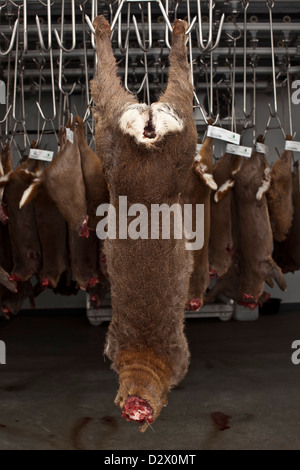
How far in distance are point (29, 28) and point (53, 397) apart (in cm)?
300

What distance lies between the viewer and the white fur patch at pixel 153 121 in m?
1.71

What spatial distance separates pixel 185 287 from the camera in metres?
2.06

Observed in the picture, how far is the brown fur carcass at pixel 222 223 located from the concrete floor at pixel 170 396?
1.12 meters

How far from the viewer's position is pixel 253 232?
376cm

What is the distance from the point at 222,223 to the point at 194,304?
61cm

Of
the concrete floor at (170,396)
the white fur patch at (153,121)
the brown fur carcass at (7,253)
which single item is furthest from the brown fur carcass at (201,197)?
the white fur patch at (153,121)

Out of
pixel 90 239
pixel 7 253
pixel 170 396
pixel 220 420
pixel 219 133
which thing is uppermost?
pixel 219 133

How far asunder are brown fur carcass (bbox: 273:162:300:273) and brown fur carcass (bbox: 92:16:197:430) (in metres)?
2.35

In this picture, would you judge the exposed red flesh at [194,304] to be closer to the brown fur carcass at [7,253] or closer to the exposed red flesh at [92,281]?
the exposed red flesh at [92,281]

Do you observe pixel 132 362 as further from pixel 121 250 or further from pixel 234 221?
pixel 234 221

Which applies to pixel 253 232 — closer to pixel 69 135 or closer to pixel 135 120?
pixel 69 135

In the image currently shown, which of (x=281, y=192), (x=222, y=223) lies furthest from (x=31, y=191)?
(x=281, y=192)

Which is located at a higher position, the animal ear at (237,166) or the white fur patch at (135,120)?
the white fur patch at (135,120)
